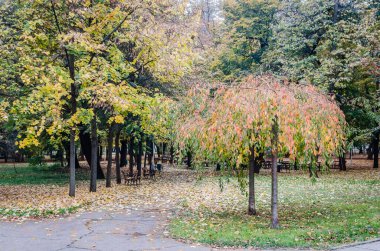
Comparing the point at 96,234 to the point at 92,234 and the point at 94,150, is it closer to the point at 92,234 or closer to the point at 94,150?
the point at 92,234

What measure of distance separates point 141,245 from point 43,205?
6.74 meters

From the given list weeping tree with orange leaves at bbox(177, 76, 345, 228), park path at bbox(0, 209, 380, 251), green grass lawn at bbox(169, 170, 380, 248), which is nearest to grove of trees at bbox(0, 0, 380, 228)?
weeping tree with orange leaves at bbox(177, 76, 345, 228)

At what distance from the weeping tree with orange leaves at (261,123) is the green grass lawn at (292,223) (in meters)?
1.04

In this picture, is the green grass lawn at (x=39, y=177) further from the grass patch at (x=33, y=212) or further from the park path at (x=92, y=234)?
the park path at (x=92, y=234)

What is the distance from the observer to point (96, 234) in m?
9.77

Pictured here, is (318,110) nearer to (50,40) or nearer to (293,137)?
(293,137)

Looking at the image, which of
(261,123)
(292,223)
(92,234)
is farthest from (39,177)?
(261,123)

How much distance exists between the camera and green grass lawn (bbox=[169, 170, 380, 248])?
897cm

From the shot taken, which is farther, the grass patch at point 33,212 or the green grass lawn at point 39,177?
the green grass lawn at point 39,177

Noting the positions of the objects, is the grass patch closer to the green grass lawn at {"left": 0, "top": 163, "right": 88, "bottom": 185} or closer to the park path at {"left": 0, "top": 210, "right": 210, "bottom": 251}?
the park path at {"left": 0, "top": 210, "right": 210, "bottom": 251}

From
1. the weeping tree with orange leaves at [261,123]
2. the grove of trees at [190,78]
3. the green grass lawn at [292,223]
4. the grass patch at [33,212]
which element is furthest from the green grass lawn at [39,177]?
the weeping tree with orange leaves at [261,123]

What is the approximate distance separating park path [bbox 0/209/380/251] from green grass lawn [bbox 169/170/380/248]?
580 millimetres

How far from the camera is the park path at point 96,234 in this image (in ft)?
27.9

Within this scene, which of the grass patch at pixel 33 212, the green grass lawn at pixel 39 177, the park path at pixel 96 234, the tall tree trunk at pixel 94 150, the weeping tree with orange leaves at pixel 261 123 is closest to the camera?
the park path at pixel 96 234
